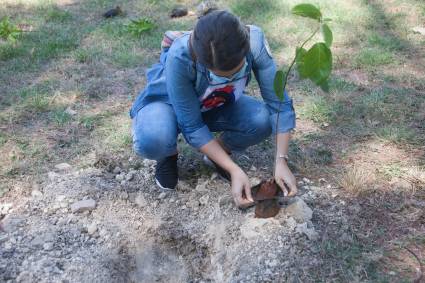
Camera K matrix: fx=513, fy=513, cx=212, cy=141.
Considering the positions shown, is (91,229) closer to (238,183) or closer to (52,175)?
(52,175)

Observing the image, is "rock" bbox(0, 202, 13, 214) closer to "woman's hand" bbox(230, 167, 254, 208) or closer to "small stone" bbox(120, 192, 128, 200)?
"small stone" bbox(120, 192, 128, 200)

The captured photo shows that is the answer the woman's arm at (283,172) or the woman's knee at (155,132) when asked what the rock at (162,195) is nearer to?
the woman's knee at (155,132)

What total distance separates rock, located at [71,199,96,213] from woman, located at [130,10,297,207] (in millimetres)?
332

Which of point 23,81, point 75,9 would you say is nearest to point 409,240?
point 23,81

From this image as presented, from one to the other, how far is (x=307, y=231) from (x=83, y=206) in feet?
3.31

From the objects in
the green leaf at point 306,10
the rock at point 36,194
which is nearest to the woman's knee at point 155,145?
the rock at point 36,194

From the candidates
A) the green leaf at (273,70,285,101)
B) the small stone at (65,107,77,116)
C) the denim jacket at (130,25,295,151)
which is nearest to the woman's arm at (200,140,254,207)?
the denim jacket at (130,25,295,151)

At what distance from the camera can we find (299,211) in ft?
7.04

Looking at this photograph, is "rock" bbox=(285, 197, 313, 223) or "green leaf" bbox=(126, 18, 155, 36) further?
"green leaf" bbox=(126, 18, 155, 36)

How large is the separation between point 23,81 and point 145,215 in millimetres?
→ 1904

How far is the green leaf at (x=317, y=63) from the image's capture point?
1.46m

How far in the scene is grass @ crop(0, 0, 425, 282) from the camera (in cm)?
260

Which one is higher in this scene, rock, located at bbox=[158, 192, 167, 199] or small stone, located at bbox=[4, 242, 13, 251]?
small stone, located at bbox=[4, 242, 13, 251]

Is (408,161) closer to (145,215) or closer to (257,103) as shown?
(257,103)
